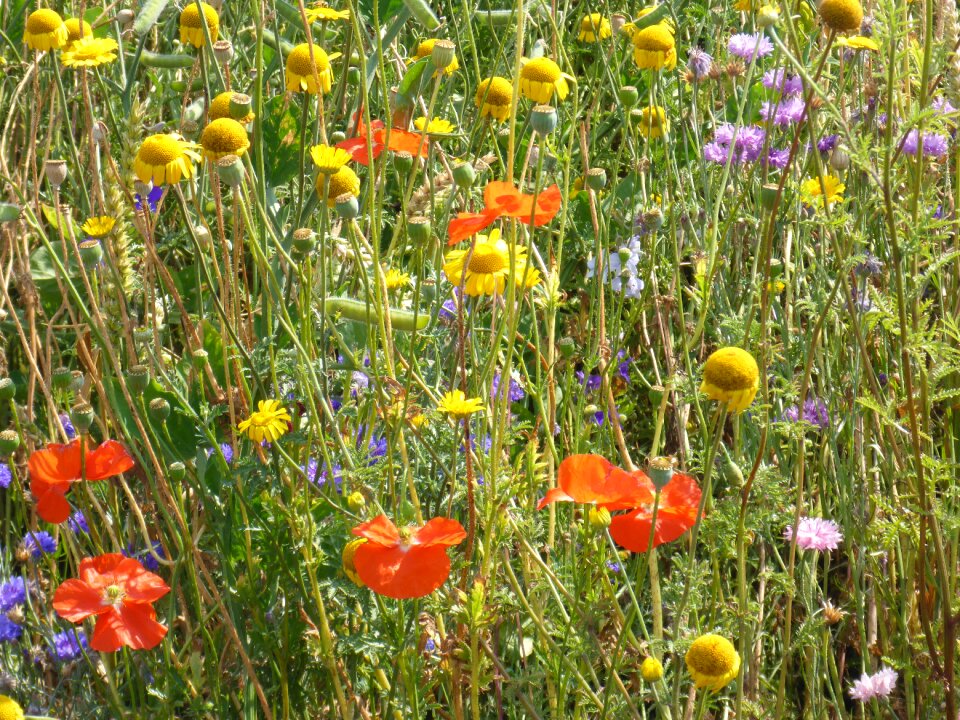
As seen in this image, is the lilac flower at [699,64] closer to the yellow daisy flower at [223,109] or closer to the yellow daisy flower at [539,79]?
the yellow daisy flower at [539,79]

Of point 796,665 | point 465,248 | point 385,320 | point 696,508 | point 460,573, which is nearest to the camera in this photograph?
point 696,508

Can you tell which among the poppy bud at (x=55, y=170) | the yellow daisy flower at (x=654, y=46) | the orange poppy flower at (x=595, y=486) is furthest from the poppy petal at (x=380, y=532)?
the yellow daisy flower at (x=654, y=46)

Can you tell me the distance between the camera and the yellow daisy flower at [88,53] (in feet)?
3.97

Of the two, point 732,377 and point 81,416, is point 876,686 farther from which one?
point 81,416

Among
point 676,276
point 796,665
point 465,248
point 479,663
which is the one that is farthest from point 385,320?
point 796,665

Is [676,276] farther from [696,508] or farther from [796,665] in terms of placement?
[796,665]

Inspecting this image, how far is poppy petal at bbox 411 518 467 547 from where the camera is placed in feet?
3.14

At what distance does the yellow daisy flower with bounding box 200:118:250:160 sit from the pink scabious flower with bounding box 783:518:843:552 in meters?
0.71

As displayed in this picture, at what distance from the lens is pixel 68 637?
4.56 ft

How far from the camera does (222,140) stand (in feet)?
3.47

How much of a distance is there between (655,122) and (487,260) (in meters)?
0.57

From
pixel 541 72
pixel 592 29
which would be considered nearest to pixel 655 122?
pixel 592 29

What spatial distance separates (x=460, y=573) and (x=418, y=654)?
0.14 m

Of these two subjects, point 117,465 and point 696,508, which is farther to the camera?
point 117,465
